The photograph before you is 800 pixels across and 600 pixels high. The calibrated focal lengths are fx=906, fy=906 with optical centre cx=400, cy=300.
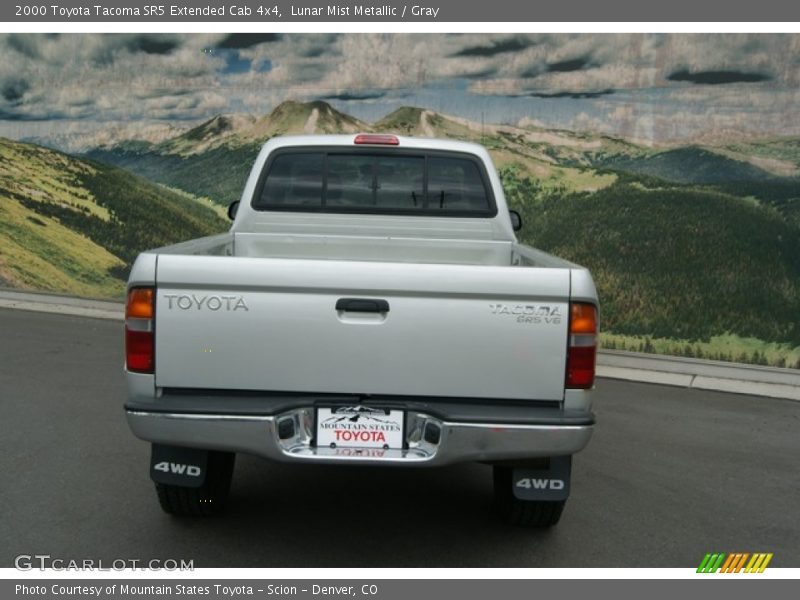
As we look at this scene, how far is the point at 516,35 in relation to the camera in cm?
1176

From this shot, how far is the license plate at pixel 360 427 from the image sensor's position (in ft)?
12.3

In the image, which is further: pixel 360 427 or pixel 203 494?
pixel 203 494

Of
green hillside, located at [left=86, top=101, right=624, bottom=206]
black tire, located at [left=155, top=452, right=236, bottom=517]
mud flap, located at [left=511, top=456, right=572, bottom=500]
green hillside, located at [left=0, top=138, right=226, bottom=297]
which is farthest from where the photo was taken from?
green hillside, located at [left=0, top=138, right=226, bottom=297]

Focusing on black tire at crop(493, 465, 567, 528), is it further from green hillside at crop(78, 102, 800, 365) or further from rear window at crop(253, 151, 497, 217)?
green hillside at crop(78, 102, 800, 365)

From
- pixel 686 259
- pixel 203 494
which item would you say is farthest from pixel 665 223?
pixel 203 494

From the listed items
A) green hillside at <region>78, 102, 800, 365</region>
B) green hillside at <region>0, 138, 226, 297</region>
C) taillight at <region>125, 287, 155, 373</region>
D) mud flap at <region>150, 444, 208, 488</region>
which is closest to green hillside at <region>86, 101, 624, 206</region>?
green hillside at <region>78, 102, 800, 365</region>

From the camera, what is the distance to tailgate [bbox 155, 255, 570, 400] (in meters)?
3.64

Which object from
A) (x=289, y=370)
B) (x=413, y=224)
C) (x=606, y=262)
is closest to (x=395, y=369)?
(x=289, y=370)

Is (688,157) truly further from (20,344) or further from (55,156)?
(55,156)

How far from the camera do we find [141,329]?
369 cm

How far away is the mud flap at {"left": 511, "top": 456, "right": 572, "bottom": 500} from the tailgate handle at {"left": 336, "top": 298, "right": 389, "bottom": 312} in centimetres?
109

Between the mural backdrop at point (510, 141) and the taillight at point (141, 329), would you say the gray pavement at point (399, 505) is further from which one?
the mural backdrop at point (510, 141)

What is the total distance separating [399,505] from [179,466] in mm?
1300

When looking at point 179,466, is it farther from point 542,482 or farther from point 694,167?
point 694,167
